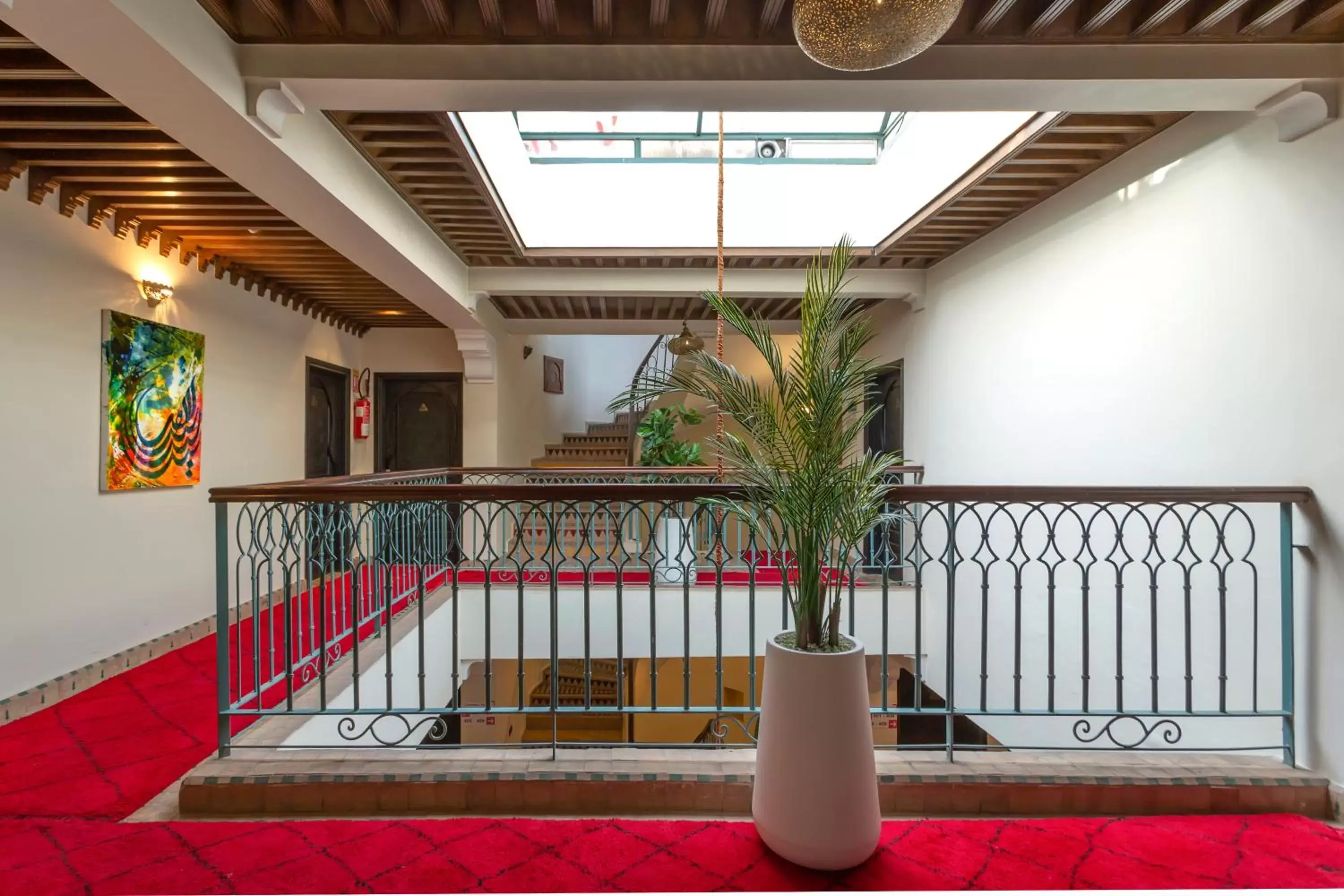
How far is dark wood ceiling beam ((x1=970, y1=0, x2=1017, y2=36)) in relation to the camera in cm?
222

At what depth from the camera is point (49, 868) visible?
1.83 metres

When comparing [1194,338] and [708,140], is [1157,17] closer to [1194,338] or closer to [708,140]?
Answer: [1194,338]

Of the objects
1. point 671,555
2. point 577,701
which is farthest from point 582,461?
point 671,555

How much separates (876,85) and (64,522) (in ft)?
14.8

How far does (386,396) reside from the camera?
7414mm

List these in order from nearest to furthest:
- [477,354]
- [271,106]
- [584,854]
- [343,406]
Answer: [584,854] → [271,106] → [477,354] → [343,406]

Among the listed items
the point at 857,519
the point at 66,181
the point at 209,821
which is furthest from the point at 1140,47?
the point at 66,181

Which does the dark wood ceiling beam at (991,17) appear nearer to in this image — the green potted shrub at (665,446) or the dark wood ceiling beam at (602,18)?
the dark wood ceiling beam at (602,18)

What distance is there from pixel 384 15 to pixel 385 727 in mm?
3250

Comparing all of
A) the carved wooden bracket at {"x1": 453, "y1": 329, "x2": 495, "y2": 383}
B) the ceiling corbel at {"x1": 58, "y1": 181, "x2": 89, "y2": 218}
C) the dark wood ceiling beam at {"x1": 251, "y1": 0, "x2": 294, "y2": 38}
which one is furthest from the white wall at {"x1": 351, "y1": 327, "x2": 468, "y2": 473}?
the dark wood ceiling beam at {"x1": 251, "y1": 0, "x2": 294, "y2": 38}

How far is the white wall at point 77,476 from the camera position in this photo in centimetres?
309

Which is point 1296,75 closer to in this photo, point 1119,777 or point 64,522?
point 1119,777

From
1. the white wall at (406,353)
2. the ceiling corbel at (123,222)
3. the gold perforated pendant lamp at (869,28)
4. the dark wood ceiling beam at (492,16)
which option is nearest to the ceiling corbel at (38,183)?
the ceiling corbel at (123,222)

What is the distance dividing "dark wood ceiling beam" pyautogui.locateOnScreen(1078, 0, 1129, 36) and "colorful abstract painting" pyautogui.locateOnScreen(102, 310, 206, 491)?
5050 mm
